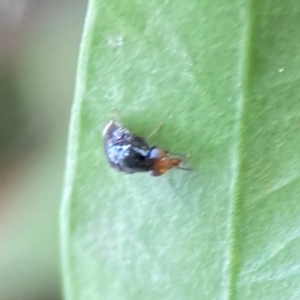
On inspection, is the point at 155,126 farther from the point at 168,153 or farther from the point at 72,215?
the point at 72,215

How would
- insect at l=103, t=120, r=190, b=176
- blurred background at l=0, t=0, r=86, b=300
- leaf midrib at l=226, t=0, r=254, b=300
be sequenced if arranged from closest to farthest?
leaf midrib at l=226, t=0, r=254, b=300, insect at l=103, t=120, r=190, b=176, blurred background at l=0, t=0, r=86, b=300

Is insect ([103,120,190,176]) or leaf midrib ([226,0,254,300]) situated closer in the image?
leaf midrib ([226,0,254,300])

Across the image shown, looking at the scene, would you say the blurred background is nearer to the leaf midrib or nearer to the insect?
the insect

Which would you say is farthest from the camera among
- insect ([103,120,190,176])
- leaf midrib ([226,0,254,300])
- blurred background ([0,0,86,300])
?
blurred background ([0,0,86,300])

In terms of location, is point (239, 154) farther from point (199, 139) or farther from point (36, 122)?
point (36, 122)

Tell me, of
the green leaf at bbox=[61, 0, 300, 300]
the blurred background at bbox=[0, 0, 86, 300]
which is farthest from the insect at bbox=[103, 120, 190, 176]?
the blurred background at bbox=[0, 0, 86, 300]

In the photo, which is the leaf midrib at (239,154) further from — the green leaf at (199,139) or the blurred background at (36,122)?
the blurred background at (36,122)

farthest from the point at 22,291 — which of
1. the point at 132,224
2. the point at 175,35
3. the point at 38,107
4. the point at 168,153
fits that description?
the point at 175,35
